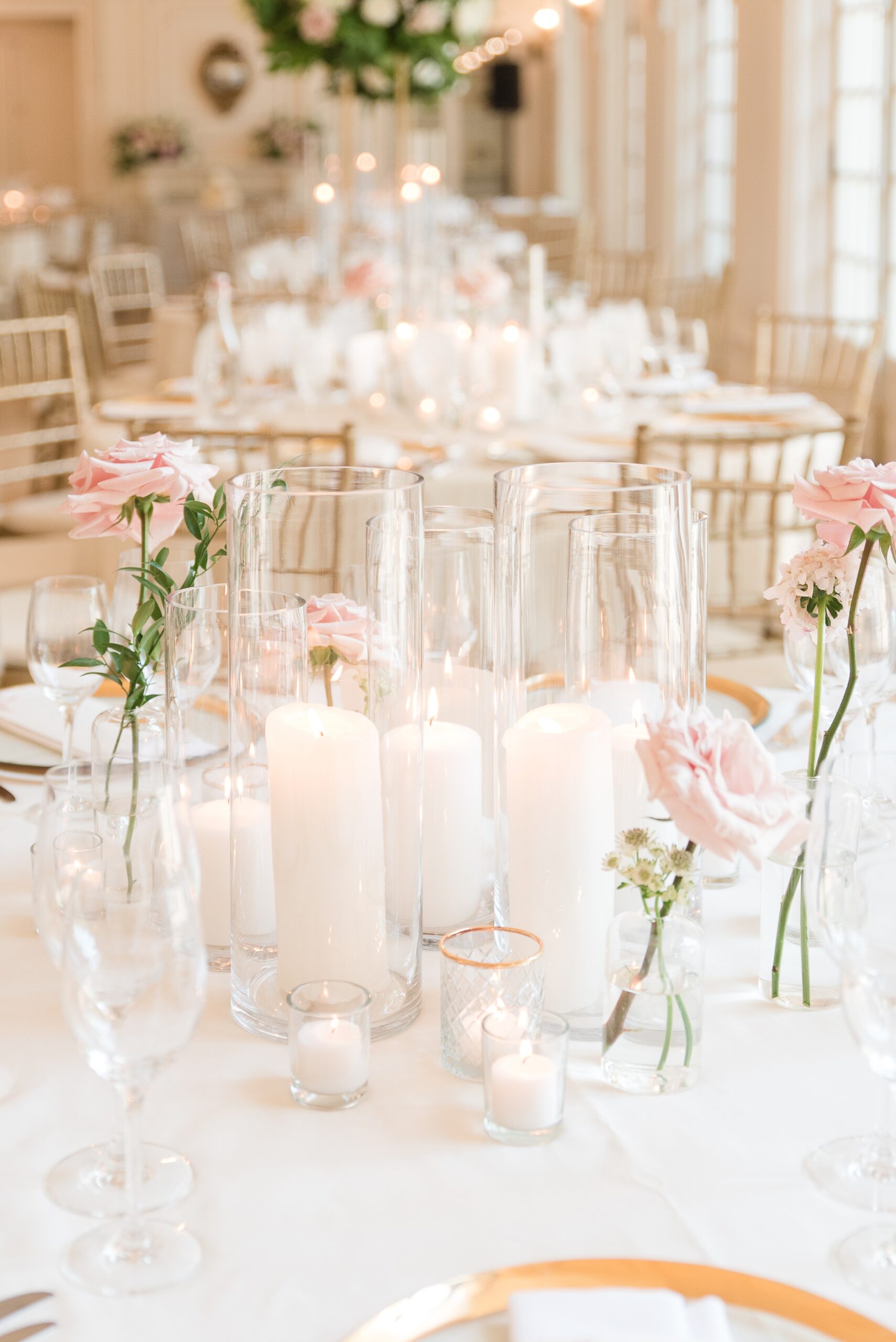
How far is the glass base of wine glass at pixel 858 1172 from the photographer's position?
0.84 metres

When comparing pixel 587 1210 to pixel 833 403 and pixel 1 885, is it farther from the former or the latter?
pixel 833 403

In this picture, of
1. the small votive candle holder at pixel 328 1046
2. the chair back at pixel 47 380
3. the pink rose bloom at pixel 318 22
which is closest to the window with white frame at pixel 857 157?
the pink rose bloom at pixel 318 22

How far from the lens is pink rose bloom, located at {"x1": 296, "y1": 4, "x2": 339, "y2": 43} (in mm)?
5207

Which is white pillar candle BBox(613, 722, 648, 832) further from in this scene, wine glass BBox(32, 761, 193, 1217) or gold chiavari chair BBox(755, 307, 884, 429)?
gold chiavari chair BBox(755, 307, 884, 429)

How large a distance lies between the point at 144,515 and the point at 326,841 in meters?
0.30

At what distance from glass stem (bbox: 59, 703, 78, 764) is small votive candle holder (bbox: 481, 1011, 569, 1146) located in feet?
2.09

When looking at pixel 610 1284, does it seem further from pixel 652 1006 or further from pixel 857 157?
pixel 857 157

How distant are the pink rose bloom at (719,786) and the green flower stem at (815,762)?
163 millimetres

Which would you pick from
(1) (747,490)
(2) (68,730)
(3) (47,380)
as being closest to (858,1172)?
(2) (68,730)

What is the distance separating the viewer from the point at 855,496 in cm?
97

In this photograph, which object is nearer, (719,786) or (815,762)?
(719,786)

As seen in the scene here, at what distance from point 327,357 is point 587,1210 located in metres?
3.29

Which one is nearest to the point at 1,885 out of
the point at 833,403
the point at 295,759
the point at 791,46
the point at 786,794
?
the point at 295,759

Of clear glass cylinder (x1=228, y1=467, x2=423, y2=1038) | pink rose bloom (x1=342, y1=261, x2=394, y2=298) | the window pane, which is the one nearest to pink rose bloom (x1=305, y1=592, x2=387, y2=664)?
clear glass cylinder (x1=228, y1=467, x2=423, y2=1038)
